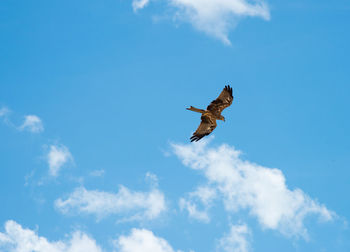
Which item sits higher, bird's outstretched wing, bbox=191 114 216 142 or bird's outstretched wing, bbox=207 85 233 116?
bird's outstretched wing, bbox=207 85 233 116

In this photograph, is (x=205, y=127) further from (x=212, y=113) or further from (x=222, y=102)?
(x=222, y=102)

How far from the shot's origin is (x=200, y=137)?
2122 inches

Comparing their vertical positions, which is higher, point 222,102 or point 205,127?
point 222,102

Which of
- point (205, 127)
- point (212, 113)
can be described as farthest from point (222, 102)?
point (205, 127)

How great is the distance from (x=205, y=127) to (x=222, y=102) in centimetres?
282

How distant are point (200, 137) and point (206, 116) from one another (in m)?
2.00

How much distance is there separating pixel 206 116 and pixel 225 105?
2009mm

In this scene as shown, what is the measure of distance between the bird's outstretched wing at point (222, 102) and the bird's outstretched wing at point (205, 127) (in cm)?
70

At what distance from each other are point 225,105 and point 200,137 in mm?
3707

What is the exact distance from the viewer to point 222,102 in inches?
2105

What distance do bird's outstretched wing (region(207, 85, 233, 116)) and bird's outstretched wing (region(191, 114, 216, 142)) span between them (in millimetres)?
700

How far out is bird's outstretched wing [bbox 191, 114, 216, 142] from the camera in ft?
177

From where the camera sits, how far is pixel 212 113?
53.9 metres

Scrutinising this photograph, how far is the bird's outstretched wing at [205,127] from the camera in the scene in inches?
2120
